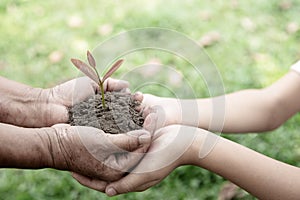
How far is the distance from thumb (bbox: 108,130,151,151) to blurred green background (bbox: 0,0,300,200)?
1.12 metres

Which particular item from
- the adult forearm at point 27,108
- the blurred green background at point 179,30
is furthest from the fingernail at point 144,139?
the blurred green background at point 179,30

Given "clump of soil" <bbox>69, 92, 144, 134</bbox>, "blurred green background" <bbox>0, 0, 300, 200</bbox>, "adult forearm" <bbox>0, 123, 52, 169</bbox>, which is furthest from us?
"blurred green background" <bbox>0, 0, 300, 200</bbox>

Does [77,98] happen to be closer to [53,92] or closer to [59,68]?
[53,92]

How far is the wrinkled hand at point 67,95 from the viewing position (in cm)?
196

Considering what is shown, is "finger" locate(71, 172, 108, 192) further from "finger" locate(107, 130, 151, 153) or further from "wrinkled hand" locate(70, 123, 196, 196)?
"finger" locate(107, 130, 151, 153)

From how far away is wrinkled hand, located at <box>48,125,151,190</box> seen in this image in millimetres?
1710

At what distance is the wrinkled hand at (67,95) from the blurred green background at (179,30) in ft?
2.52

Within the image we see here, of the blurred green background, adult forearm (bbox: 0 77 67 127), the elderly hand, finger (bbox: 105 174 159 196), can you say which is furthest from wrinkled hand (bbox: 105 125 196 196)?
the blurred green background

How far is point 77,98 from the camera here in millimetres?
1954

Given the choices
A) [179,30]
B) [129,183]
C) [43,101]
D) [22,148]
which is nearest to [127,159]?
[129,183]

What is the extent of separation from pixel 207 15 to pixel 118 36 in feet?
2.43

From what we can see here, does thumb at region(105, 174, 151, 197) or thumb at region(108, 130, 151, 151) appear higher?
thumb at region(108, 130, 151, 151)

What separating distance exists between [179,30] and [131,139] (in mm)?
2069

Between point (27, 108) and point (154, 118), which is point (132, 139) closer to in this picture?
point (154, 118)
